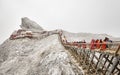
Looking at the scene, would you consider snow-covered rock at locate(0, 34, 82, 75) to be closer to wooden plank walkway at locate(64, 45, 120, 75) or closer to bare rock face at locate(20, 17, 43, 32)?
wooden plank walkway at locate(64, 45, 120, 75)

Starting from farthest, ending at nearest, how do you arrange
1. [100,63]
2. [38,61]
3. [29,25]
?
[29,25], [38,61], [100,63]

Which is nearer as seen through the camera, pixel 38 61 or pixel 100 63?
pixel 100 63

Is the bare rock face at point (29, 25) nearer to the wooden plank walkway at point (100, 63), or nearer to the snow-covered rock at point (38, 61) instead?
the snow-covered rock at point (38, 61)

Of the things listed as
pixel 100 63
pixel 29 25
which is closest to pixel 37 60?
pixel 100 63

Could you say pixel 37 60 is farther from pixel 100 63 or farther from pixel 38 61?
pixel 100 63

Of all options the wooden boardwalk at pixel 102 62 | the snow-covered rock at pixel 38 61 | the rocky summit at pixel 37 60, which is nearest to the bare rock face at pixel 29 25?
the rocky summit at pixel 37 60

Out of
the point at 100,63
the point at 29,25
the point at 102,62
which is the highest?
the point at 29,25

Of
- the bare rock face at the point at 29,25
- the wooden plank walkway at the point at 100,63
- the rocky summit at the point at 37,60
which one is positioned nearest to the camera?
the wooden plank walkway at the point at 100,63

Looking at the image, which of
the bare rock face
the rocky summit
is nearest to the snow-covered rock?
the rocky summit

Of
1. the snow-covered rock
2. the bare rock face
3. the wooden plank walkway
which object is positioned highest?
the bare rock face

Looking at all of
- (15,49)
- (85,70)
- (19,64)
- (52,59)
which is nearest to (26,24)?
(15,49)

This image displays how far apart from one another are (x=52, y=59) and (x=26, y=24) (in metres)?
66.8

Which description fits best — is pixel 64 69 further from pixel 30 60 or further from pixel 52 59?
pixel 30 60

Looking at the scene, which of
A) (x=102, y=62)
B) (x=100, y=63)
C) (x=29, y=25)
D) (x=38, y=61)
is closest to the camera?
(x=100, y=63)
